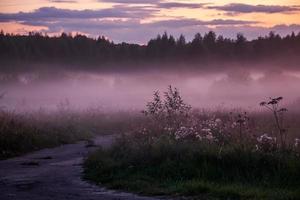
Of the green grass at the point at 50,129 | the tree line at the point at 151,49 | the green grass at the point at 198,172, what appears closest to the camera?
the green grass at the point at 198,172

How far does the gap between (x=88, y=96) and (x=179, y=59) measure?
53.2 feet

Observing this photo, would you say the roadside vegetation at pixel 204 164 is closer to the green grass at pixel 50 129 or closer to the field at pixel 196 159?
the field at pixel 196 159

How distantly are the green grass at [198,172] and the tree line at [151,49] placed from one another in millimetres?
62663

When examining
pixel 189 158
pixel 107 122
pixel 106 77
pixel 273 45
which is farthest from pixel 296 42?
pixel 189 158

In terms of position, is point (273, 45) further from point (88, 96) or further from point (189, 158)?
point (189, 158)

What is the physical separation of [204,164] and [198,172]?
0.31m

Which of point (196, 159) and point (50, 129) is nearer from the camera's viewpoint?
point (196, 159)

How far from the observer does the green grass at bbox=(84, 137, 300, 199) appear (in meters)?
15.4

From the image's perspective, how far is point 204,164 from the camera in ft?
57.8

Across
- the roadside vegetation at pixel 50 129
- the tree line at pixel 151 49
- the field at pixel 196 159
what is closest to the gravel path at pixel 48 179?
the field at pixel 196 159

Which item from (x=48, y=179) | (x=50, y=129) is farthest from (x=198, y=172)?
(x=50, y=129)

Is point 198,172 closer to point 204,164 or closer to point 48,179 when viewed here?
point 204,164

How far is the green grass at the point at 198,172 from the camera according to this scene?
50.5 ft

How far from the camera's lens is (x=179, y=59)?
8900 centimetres
